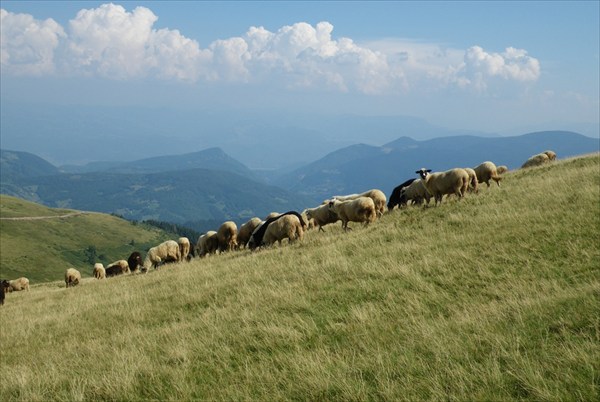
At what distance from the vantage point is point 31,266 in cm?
15150

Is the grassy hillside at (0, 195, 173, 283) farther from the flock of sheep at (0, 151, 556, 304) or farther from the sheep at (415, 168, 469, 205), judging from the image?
the sheep at (415, 168, 469, 205)

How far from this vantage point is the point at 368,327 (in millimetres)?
7816

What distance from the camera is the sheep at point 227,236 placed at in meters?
29.3

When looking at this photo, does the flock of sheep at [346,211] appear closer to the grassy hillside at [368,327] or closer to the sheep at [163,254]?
the sheep at [163,254]

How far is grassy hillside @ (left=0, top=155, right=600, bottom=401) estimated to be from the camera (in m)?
5.55

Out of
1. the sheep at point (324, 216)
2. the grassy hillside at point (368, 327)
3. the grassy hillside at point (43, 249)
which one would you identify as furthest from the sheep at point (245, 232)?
the grassy hillside at point (43, 249)

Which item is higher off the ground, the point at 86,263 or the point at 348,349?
the point at 348,349

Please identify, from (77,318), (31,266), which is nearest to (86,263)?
(31,266)

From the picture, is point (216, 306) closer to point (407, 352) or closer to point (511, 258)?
point (407, 352)

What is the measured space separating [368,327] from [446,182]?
14568 mm

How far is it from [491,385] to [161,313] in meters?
9.34

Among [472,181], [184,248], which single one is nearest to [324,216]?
[472,181]

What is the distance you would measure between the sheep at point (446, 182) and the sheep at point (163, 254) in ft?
64.0

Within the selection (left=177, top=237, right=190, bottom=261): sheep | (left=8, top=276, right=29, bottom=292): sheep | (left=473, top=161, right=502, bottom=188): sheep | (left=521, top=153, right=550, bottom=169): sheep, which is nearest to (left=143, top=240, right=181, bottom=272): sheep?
(left=177, top=237, right=190, bottom=261): sheep
